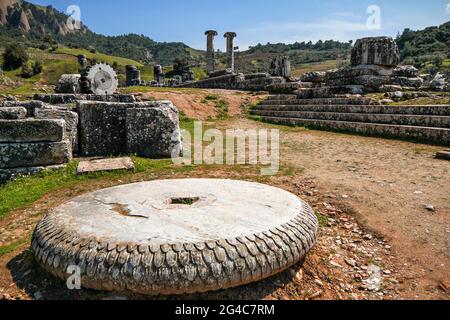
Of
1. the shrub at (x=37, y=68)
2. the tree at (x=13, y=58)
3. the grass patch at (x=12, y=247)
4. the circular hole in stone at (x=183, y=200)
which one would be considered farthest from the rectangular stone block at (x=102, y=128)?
the tree at (x=13, y=58)

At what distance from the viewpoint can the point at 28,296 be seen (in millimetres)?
2479

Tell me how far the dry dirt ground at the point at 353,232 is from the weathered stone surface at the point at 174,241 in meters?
0.18

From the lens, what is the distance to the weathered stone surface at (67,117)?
6.37 meters

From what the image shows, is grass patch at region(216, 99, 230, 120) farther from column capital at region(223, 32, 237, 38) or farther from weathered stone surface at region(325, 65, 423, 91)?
column capital at region(223, 32, 237, 38)

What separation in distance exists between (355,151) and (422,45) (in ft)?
209

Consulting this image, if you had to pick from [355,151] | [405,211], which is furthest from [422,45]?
[405,211]

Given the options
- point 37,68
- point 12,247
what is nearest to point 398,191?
point 12,247

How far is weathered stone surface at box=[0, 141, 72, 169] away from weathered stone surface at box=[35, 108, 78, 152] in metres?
0.59

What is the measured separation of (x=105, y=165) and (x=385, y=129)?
7502 mm

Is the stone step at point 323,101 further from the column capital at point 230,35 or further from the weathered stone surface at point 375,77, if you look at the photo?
the column capital at point 230,35

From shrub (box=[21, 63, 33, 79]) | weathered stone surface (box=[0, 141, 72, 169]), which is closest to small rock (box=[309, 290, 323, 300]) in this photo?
weathered stone surface (box=[0, 141, 72, 169])

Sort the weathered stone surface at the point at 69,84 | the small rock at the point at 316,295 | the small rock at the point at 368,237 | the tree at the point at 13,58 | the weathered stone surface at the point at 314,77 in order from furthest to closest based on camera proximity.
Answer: the tree at the point at 13,58 < the weathered stone surface at the point at 314,77 < the weathered stone surface at the point at 69,84 < the small rock at the point at 368,237 < the small rock at the point at 316,295

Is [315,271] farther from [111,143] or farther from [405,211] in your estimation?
[111,143]
